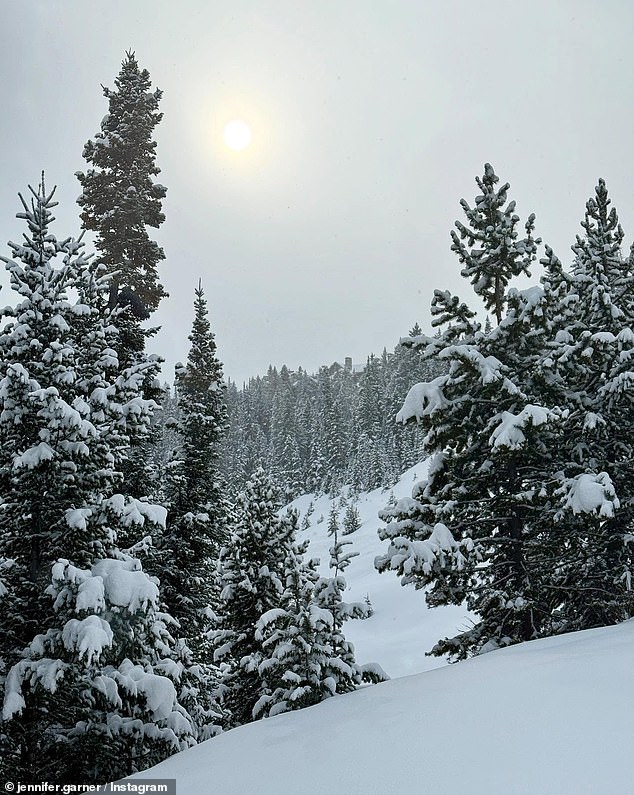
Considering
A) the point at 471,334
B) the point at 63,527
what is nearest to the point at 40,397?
the point at 63,527

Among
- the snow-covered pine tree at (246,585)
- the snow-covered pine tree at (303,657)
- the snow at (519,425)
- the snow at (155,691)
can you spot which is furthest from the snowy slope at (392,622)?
the snow at (155,691)

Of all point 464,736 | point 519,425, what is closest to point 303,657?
point 464,736

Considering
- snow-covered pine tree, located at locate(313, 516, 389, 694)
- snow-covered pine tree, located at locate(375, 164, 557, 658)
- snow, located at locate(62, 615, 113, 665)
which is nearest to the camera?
snow, located at locate(62, 615, 113, 665)

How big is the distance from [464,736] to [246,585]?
10.9 meters

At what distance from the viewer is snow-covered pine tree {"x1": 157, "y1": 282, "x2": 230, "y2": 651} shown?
14.6m

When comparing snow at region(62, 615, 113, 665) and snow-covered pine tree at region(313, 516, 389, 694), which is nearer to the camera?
snow at region(62, 615, 113, 665)

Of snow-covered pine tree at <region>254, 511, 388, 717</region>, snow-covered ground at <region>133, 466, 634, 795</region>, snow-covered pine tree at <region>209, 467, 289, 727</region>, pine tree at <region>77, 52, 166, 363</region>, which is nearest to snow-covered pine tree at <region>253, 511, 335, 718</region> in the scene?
snow-covered pine tree at <region>254, 511, 388, 717</region>

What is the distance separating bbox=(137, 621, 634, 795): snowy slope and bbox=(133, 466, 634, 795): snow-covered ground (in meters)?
0.01

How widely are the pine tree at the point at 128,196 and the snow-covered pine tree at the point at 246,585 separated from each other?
5.64m

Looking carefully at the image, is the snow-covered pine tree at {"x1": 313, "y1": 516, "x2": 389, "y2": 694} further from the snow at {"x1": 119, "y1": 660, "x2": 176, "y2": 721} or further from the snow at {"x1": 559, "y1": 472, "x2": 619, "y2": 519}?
the snow at {"x1": 559, "y1": 472, "x2": 619, "y2": 519}

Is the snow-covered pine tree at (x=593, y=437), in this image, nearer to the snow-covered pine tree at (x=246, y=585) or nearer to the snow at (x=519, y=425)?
the snow at (x=519, y=425)

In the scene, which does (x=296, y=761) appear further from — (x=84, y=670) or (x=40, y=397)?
(x=40, y=397)

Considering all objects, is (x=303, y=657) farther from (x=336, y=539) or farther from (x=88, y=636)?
(x=88, y=636)

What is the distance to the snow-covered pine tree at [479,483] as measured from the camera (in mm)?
8914
